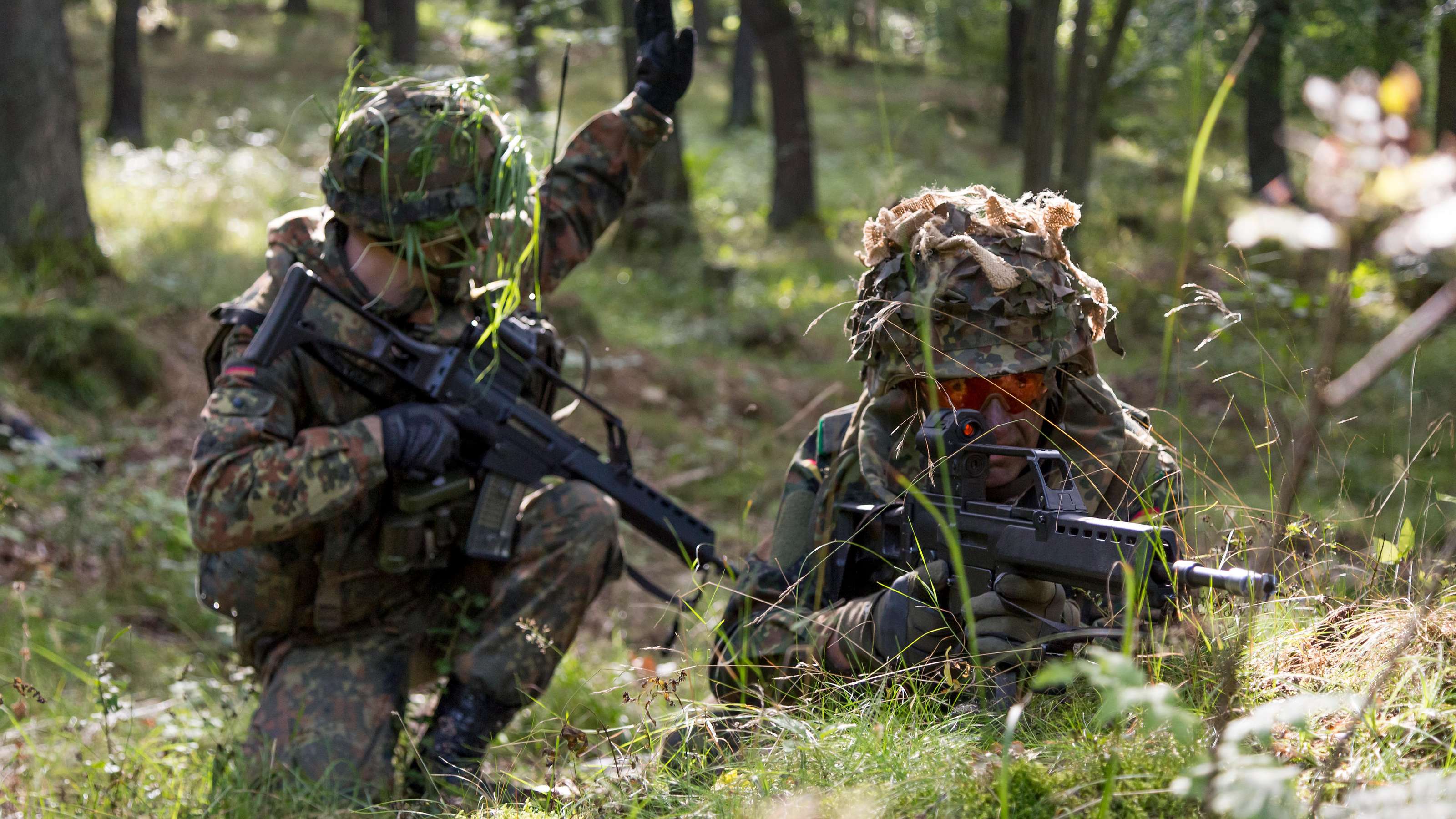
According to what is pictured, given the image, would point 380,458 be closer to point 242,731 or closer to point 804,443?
point 242,731

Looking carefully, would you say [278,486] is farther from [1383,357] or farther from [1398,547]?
[1383,357]

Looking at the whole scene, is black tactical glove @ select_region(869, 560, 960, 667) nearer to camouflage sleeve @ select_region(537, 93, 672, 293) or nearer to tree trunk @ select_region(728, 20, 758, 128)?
camouflage sleeve @ select_region(537, 93, 672, 293)

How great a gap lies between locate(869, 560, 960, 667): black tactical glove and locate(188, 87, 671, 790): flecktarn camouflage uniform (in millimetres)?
1201

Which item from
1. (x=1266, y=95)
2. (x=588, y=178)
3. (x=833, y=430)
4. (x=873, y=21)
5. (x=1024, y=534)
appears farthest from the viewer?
(x=1266, y=95)

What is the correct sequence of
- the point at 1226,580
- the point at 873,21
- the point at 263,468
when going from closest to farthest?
1. the point at 1226,580
2. the point at 873,21
3. the point at 263,468

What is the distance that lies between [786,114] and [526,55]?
6917mm

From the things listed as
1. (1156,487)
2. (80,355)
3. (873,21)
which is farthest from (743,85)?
(1156,487)

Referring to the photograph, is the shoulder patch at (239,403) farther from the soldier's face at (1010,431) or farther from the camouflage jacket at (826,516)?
the soldier's face at (1010,431)

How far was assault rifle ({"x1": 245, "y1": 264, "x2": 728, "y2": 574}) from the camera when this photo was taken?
3.37m

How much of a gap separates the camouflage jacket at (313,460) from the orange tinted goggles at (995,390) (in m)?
1.80

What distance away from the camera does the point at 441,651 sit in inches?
147

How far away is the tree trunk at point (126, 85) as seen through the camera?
52.5 ft

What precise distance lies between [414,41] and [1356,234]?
1671cm

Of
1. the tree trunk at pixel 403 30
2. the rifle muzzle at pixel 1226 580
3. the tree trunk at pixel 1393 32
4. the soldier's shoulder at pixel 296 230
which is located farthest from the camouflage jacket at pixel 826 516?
the tree trunk at pixel 403 30
